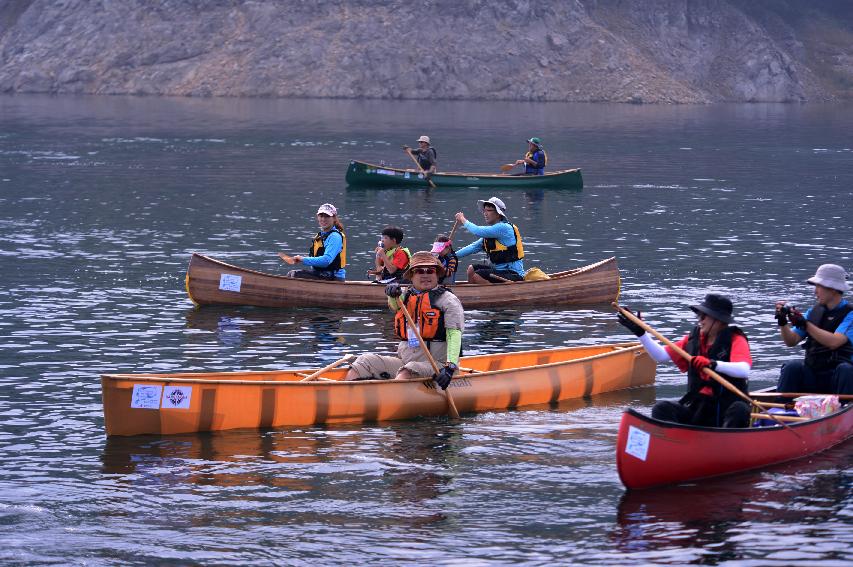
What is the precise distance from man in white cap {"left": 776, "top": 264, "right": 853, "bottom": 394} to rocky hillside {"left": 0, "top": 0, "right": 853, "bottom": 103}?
310ft

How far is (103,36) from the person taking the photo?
366ft

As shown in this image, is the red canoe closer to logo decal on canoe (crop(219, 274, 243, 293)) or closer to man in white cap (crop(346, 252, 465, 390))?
man in white cap (crop(346, 252, 465, 390))

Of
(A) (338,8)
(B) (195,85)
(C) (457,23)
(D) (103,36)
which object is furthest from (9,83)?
(C) (457,23)

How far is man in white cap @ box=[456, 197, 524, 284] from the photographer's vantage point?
2519cm

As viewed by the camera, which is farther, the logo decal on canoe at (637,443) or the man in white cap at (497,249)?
the man in white cap at (497,249)

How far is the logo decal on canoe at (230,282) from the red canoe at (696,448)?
40.7 feet

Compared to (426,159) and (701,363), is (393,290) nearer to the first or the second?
(701,363)

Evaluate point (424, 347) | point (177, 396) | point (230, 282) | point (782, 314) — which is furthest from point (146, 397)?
point (230, 282)

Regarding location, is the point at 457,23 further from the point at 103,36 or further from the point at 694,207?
the point at 694,207

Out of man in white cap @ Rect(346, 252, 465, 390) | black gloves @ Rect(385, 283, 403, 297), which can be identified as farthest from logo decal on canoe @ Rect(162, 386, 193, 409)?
black gloves @ Rect(385, 283, 403, 297)

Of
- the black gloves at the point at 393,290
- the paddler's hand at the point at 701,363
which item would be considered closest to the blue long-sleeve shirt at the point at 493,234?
the black gloves at the point at 393,290

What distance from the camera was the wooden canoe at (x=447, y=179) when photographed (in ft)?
152

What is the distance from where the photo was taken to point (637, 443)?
14047mm

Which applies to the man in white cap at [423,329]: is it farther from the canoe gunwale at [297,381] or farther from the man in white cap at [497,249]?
the man in white cap at [497,249]
